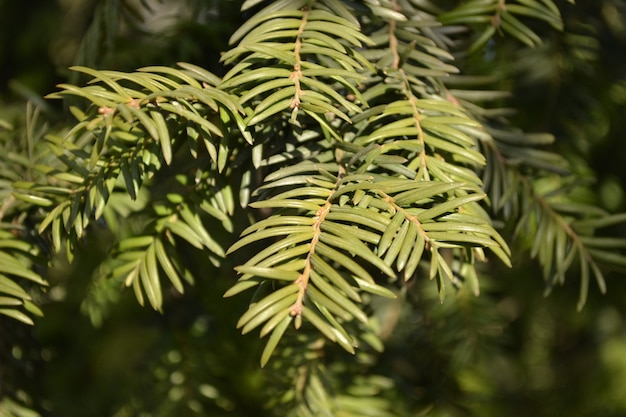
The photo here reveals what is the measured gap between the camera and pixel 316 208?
444mm

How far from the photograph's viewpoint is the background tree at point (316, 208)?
44 centimetres

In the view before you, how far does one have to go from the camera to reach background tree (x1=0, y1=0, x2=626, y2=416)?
0.44 metres

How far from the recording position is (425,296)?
909mm

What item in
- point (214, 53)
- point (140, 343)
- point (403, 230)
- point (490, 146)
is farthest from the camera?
point (140, 343)

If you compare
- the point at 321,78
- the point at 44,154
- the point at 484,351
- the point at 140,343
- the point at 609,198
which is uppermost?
the point at 321,78

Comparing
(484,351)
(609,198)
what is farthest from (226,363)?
(609,198)

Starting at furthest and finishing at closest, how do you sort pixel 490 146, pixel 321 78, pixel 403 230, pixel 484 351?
pixel 484 351 < pixel 490 146 < pixel 321 78 < pixel 403 230

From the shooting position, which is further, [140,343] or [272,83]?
[140,343]

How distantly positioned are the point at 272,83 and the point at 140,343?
0.66 m

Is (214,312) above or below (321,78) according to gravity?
below

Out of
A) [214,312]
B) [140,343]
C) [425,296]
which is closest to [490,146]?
[425,296]

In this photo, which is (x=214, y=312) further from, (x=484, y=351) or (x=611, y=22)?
(x=611, y=22)

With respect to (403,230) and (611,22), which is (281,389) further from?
(611,22)

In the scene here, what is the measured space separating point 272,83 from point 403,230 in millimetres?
144
